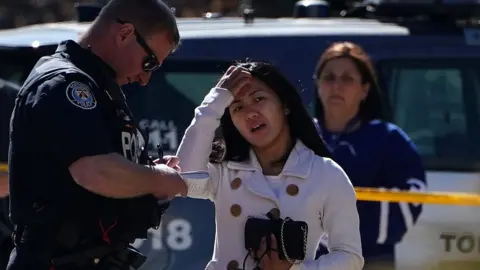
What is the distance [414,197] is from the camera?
402 centimetres

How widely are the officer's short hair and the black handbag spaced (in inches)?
23.8

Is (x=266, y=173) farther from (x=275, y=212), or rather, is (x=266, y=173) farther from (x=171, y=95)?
(x=171, y=95)

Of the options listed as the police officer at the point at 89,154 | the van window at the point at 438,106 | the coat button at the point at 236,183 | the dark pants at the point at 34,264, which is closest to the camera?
the police officer at the point at 89,154

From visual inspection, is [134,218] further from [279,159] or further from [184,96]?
[184,96]

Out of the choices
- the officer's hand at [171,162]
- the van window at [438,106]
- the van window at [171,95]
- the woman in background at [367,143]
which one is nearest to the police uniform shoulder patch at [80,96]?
the officer's hand at [171,162]

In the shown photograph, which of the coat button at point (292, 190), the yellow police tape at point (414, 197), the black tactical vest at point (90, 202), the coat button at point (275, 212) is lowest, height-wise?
the yellow police tape at point (414, 197)

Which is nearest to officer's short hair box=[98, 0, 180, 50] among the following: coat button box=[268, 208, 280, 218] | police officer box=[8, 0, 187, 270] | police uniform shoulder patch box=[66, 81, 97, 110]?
police officer box=[8, 0, 187, 270]

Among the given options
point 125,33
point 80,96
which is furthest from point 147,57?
point 80,96

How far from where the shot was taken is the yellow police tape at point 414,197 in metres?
3.96

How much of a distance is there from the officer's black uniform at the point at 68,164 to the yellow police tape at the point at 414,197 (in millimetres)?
1370

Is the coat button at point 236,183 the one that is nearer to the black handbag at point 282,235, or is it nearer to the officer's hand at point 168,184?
the black handbag at point 282,235

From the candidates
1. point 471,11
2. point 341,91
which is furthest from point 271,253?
point 471,11

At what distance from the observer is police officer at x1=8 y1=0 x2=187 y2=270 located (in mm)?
2561

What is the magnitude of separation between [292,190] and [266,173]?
131mm
